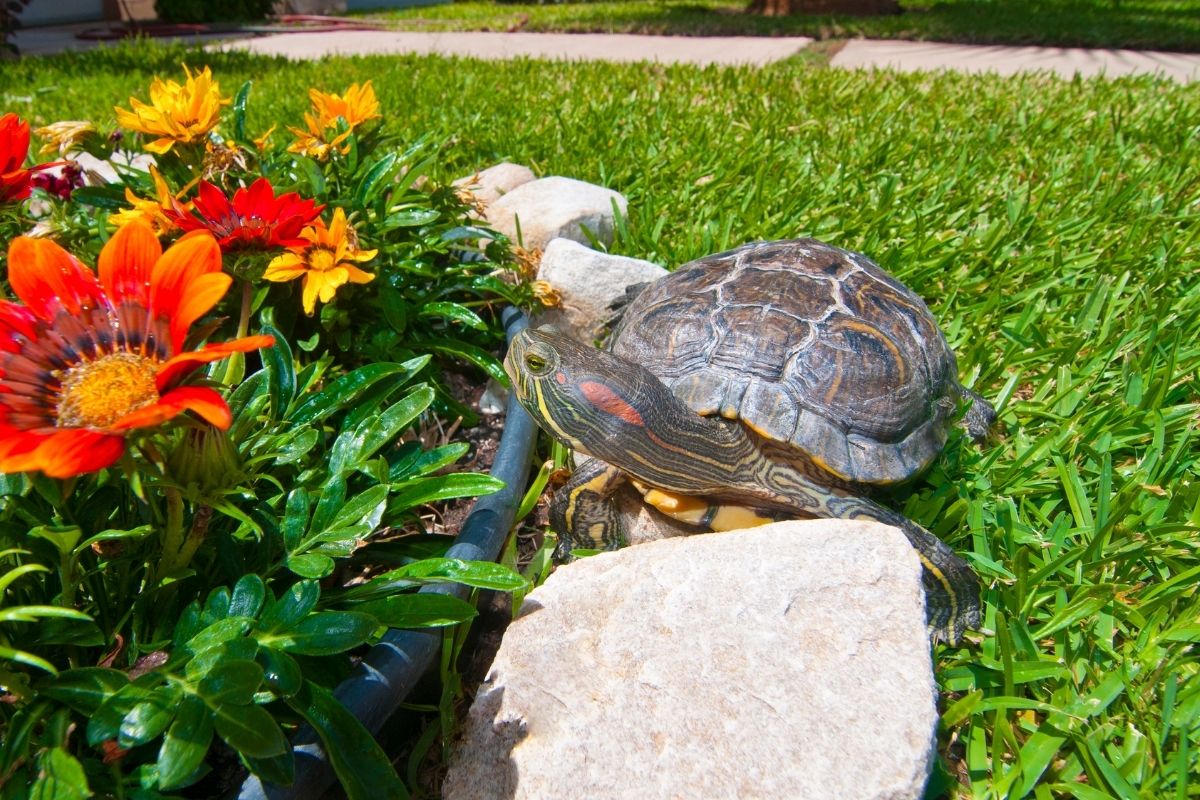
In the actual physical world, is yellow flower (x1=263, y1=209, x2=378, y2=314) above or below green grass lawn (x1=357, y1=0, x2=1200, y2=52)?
above

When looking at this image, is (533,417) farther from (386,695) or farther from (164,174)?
(164,174)

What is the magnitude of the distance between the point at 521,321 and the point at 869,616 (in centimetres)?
142

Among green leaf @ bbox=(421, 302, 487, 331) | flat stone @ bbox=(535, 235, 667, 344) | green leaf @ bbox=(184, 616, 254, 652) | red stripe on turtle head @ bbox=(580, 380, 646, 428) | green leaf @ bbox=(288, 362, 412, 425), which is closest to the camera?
green leaf @ bbox=(184, 616, 254, 652)

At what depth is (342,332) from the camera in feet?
7.11

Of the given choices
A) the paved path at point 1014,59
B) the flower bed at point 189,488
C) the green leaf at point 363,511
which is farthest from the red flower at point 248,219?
the paved path at point 1014,59

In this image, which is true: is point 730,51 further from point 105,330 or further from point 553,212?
point 105,330

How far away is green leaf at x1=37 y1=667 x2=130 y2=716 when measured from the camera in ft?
3.69

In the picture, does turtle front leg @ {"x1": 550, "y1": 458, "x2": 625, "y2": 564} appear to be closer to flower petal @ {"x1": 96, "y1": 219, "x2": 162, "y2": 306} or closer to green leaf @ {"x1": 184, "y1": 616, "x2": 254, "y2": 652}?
green leaf @ {"x1": 184, "y1": 616, "x2": 254, "y2": 652}

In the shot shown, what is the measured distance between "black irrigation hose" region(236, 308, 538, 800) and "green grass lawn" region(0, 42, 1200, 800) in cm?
105

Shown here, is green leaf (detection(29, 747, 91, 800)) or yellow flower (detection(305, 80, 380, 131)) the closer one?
Answer: green leaf (detection(29, 747, 91, 800))

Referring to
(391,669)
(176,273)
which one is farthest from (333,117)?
(391,669)

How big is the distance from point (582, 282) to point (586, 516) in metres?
0.98

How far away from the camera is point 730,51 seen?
809 centimetres

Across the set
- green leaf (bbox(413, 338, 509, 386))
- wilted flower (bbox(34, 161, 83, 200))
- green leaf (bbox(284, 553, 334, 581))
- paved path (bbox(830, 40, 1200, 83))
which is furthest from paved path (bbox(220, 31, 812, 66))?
green leaf (bbox(284, 553, 334, 581))
